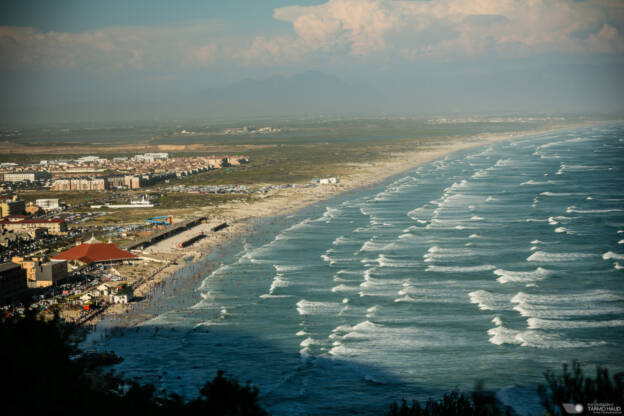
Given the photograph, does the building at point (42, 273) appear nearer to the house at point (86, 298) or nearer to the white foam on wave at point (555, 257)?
the house at point (86, 298)

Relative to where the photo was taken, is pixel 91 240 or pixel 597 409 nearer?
pixel 597 409

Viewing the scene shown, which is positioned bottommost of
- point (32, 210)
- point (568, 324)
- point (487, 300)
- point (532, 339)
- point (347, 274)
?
point (532, 339)

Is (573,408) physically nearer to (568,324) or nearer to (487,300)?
(568,324)

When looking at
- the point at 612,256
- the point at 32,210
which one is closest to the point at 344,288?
the point at 612,256

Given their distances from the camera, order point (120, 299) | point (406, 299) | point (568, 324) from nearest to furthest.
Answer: point (568, 324)
point (406, 299)
point (120, 299)

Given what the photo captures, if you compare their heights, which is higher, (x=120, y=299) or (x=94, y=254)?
(x=94, y=254)

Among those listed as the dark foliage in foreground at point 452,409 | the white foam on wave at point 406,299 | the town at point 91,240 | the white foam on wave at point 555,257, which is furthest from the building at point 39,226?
the dark foliage in foreground at point 452,409

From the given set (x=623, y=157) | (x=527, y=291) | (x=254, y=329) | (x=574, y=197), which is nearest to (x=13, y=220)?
(x=254, y=329)
